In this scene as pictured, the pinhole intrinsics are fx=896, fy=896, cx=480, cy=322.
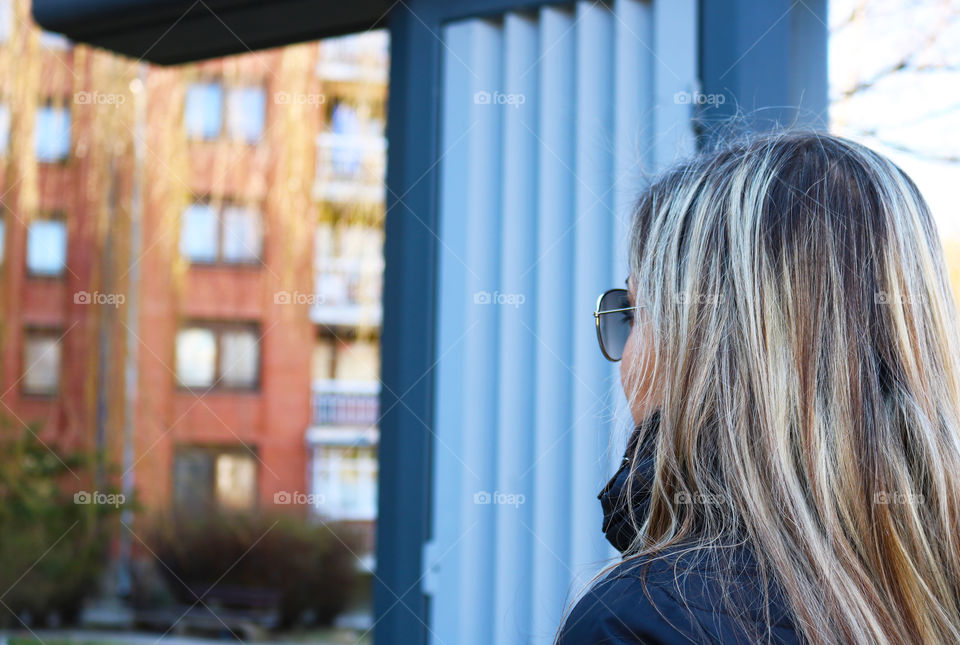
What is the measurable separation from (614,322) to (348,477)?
13667mm

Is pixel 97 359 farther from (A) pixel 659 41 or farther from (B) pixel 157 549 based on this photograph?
(A) pixel 659 41

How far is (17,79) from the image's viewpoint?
6.52 m

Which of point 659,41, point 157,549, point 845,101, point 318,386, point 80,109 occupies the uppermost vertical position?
point 80,109

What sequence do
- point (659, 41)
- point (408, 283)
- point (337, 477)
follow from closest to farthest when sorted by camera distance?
point (659, 41)
point (408, 283)
point (337, 477)

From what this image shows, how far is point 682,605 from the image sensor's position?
2.32ft

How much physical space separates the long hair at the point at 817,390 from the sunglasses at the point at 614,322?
215mm

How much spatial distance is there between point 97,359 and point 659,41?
709 centimetres

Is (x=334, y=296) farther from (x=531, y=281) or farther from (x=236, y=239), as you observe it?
(x=531, y=281)

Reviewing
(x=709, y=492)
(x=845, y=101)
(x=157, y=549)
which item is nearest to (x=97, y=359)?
(x=157, y=549)

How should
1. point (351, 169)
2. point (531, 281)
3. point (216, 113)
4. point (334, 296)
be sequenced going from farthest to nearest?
point (334, 296) < point (351, 169) < point (216, 113) < point (531, 281)

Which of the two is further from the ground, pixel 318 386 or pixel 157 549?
pixel 318 386

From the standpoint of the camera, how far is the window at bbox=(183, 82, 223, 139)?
763cm

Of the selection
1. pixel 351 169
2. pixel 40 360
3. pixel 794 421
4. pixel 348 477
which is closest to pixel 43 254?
pixel 40 360

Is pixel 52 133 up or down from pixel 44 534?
up
